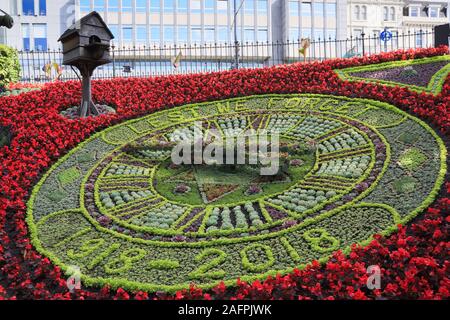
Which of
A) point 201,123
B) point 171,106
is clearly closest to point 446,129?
point 201,123

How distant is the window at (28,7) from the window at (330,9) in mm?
25478

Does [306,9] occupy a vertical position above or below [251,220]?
above

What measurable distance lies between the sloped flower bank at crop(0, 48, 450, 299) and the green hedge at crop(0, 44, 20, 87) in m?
4.07

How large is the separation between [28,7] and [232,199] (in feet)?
122

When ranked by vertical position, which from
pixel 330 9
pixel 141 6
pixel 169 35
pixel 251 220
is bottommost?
pixel 251 220

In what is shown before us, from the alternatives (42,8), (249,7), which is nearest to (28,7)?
(42,8)

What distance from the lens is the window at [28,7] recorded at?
37.8 metres

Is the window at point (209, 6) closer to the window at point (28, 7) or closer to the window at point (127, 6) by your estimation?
the window at point (127, 6)

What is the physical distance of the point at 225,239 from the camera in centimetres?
596

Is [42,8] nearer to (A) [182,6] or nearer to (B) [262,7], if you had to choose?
(A) [182,6]

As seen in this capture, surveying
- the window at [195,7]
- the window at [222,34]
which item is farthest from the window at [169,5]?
the window at [222,34]

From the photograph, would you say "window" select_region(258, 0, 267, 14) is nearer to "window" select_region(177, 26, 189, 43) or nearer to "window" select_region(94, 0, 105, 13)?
"window" select_region(177, 26, 189, 43)

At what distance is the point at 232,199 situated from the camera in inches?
279

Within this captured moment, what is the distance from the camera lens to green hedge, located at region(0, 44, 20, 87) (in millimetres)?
14523
